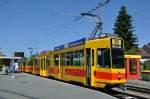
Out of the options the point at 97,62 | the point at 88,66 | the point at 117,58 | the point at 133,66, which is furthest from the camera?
the point at 133,66

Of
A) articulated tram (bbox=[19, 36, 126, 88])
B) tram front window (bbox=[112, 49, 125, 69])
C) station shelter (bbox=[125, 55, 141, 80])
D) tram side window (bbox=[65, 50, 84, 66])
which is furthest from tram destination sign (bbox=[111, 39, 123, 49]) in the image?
station shelter (bbox=[125, 55, 141, 80])

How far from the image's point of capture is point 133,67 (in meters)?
40.2

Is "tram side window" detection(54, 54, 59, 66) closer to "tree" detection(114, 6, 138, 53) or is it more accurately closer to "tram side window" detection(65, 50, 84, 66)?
"tram side window" detection(65, 50, 84, 66)

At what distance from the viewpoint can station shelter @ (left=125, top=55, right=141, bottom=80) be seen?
38.9 meters

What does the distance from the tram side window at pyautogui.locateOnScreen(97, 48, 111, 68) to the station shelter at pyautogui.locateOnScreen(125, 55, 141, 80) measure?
16.1m

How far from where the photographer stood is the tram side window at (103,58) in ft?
72.9

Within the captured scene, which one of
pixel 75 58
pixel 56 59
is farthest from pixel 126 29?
pixel 75 58

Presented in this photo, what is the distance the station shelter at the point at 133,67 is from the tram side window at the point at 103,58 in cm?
1608

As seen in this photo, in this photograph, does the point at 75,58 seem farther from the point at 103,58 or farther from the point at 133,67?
the point at 133,67

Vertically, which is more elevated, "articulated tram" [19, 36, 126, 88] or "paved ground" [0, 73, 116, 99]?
"articulated tram" [19, 36, 126, 88]

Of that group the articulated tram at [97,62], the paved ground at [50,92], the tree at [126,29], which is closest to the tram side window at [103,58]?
the articulated tram at [97,62]

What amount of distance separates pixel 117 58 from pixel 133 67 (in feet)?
59.6

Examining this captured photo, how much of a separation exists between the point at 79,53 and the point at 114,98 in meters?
7.56

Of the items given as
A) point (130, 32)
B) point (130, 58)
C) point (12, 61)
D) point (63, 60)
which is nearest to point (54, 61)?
point (63, 60)
